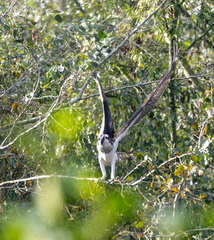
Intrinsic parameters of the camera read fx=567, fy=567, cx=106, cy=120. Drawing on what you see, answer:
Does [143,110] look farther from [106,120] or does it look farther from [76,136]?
[76,136]

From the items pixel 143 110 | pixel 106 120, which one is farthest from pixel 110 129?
pixel 143 110

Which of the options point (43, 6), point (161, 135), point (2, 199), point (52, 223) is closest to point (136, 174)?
point (161, 135)

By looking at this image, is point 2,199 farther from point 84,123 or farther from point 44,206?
point 84,123

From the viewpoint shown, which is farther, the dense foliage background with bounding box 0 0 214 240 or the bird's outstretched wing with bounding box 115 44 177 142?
the dense foliage background with bounding box 0 0 214 240

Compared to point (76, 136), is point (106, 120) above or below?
above

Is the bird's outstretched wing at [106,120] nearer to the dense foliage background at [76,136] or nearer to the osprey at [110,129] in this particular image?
the osprey at [110,129]

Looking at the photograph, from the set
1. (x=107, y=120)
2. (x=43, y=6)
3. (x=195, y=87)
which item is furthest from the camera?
(x=195, y=87)

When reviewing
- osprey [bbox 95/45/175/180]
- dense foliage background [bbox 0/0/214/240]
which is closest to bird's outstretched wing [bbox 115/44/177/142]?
osprey [bbox 95/45/175/180]

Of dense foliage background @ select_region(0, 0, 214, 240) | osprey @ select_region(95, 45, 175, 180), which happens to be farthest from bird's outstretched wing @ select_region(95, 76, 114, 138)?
dense foliage background @ select_region(0, 0, 214, 240)

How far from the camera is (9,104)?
5.32m

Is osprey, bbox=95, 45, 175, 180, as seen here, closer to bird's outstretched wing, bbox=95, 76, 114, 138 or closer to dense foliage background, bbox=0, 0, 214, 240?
bird's outstretched wing, bbox=95, 76, 114, 138

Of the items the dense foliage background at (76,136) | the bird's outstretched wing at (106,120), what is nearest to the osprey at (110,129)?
the bird's outstretched wing at (106,120)

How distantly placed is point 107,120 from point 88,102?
1388 millimetres

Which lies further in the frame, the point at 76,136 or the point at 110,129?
the point at 76,136
